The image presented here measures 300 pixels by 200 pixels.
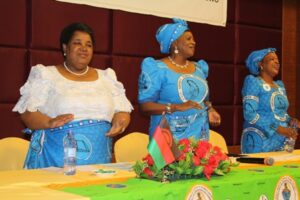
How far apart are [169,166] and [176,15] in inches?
101

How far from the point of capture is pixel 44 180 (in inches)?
86.3

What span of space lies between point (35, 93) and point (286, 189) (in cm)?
142

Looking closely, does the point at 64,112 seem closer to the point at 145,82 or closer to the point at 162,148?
the point at 145,82

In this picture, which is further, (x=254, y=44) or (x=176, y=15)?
(x=254, y=44)

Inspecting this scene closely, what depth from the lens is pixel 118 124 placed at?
9.66ft

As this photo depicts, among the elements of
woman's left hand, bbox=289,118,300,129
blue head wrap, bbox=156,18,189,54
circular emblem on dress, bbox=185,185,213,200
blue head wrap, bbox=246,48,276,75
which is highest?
blue head wrap, bbox=156,18,189,54

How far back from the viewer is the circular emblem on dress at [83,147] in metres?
2.85

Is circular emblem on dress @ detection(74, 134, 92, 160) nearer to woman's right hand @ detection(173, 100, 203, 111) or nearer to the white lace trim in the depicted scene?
the white lace trim

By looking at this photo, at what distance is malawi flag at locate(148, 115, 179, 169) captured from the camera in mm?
2157

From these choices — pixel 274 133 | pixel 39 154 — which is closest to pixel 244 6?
pixel 274 133

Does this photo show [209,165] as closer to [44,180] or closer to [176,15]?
[44,180]

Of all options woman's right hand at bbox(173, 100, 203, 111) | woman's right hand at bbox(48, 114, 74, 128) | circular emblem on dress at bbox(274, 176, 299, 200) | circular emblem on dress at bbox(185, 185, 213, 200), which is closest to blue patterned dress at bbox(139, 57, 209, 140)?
woman's right hand at bbox(173, 100, 203, 111)

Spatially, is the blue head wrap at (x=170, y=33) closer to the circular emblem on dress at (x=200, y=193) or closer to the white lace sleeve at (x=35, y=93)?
the white lace sleeve at (x=35, y=93)

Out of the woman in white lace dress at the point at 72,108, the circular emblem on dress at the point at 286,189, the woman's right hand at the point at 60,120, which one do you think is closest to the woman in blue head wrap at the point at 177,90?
the woman in white lace dress at the point at 72,108
